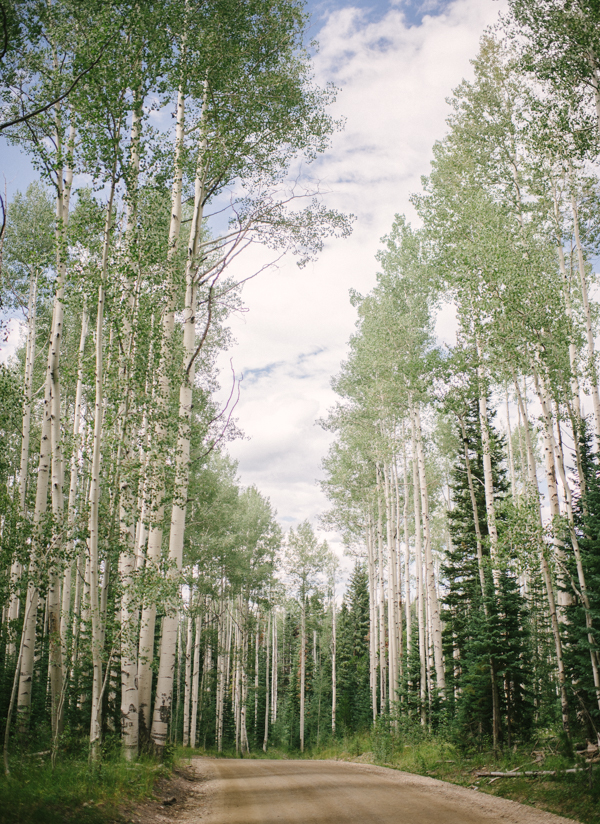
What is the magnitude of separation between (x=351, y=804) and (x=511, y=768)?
3718 millimetres

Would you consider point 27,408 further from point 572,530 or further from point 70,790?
point 572,530

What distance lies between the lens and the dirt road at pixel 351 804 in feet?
18.0

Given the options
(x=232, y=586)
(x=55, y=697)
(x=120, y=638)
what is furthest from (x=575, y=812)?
(x=232, y=586)

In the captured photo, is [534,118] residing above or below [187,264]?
above

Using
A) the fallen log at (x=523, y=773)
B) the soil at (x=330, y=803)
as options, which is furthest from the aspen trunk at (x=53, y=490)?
the fallen log at (x=523, y=773)

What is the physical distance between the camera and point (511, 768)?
8367mm

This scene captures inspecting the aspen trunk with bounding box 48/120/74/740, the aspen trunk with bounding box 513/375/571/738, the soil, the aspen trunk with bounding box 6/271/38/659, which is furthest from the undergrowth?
the aspen trunk with bounding box 6/271/38/659

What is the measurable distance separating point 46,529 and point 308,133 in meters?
8.77

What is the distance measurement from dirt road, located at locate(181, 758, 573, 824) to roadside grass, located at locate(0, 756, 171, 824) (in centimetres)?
78

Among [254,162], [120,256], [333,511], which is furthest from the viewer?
[333,511]

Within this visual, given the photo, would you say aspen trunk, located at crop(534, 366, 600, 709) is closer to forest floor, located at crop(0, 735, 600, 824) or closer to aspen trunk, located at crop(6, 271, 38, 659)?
forest floor, located at crop(0, 735, 600, 824)

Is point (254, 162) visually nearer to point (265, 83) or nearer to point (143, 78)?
point (265, 83)

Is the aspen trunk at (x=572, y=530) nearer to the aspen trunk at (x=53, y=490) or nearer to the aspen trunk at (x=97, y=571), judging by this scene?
the aspen trunk at (x=97, y=571)

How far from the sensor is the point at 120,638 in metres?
7.33
